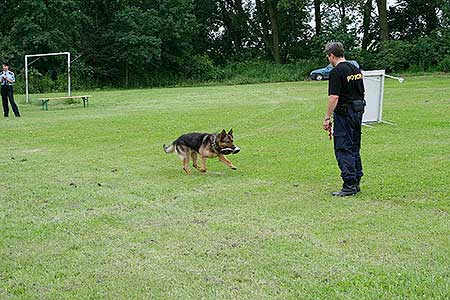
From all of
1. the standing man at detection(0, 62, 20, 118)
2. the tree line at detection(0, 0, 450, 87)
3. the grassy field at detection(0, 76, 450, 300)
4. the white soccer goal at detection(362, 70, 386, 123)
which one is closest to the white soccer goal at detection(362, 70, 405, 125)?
the white soccer goal at detection(362, 70, 386, 123)

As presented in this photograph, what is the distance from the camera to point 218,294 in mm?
4016

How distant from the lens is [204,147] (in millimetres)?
8492

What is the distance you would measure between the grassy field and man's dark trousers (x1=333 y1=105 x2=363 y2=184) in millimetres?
299

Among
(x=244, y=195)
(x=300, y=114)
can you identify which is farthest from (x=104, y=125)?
(x=244, y=195)

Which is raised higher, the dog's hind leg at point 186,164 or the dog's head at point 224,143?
the dog's head at point 224,143

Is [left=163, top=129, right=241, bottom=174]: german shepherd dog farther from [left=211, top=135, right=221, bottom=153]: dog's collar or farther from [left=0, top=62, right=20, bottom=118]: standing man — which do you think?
[left=0, top=62, right=20, bottom=118]: standing man

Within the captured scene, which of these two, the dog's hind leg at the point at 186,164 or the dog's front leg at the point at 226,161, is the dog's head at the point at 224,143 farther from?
the dog's hind leg at the point at 186,164

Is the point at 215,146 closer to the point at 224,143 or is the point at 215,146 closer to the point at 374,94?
the point at 224,143

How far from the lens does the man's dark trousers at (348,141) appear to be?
6.90 meters

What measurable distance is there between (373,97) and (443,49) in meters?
27.1

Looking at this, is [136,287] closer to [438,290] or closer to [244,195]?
[438,290]

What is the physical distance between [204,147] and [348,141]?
2.32 metres

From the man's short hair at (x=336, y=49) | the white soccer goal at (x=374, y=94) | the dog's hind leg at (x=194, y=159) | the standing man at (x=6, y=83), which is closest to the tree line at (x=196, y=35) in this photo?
the standing man at (x=6, y=83)

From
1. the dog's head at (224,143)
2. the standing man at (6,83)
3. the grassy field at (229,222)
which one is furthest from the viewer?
the standing man at (6,83)
